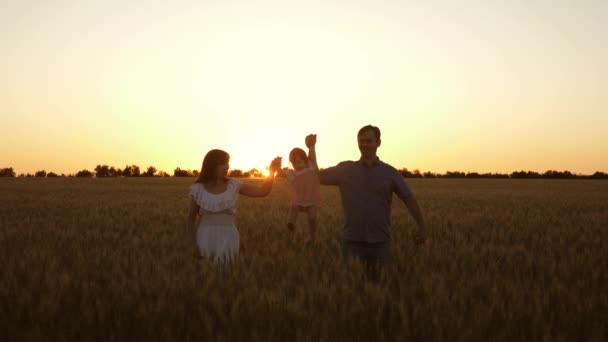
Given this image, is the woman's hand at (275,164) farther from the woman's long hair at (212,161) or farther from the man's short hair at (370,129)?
the man's short hair at (370,129)

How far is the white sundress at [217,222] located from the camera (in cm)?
555

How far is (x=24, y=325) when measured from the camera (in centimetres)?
375

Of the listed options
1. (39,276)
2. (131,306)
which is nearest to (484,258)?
(131,306)

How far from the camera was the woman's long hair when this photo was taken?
5.36m

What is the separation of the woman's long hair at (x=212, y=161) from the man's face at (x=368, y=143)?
1.31 m

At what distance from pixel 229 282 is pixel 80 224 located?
883cm

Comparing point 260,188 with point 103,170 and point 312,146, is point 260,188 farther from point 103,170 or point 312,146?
point 103,170

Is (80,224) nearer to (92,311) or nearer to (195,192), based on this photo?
(195,192)

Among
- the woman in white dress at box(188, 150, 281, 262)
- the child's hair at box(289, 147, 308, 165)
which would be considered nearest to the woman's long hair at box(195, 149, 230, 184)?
the woman in white dress at box(188, 150, 281, 262)

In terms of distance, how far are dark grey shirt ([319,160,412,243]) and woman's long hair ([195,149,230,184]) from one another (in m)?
1.18

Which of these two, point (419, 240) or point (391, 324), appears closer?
point (391, 324)

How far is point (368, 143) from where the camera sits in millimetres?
5164

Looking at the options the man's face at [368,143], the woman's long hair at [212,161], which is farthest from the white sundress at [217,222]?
the man's face at [368,143]

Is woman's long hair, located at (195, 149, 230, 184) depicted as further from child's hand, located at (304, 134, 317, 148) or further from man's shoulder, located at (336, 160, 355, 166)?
man's shoulder, located at (336, 160, 355, 166)
